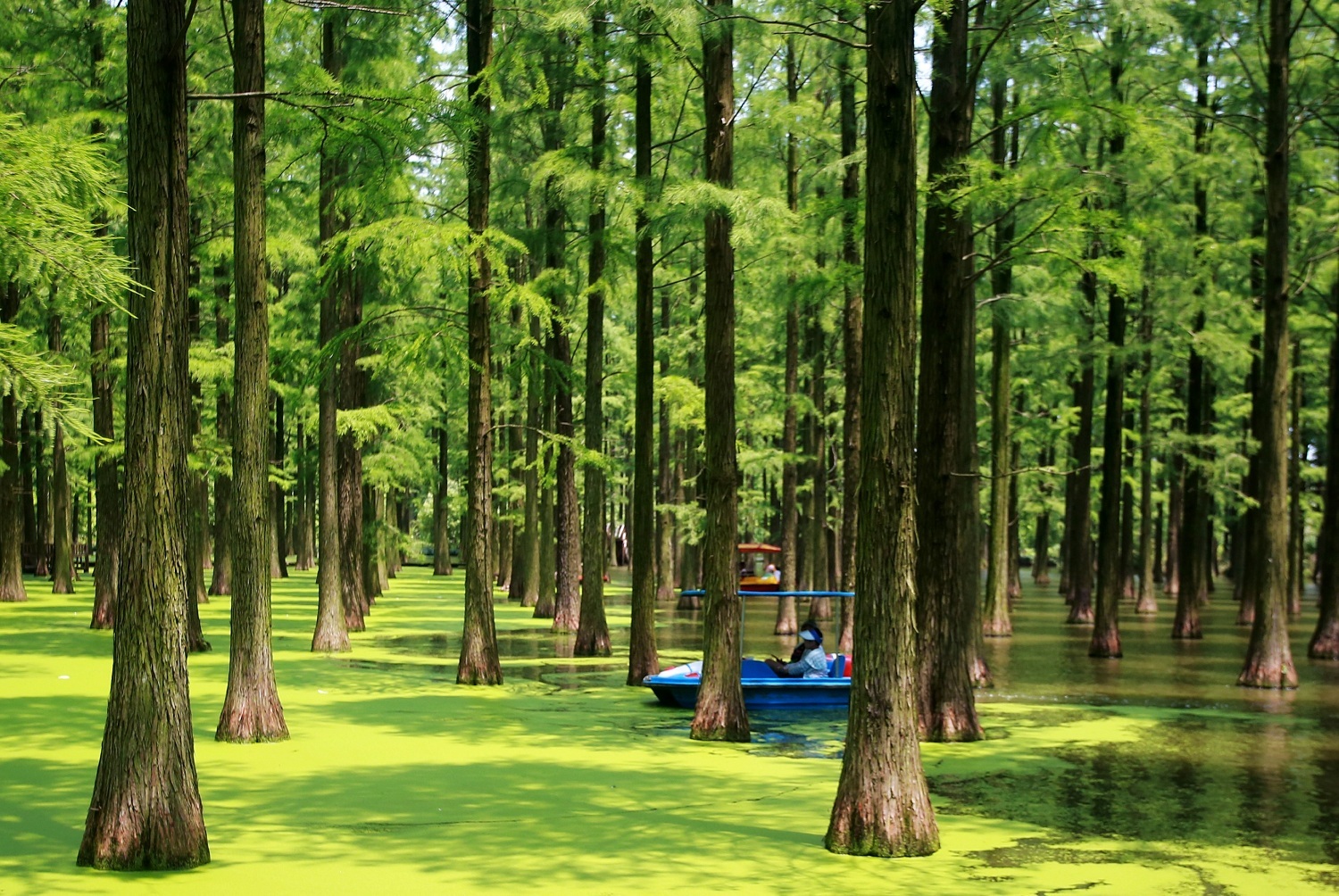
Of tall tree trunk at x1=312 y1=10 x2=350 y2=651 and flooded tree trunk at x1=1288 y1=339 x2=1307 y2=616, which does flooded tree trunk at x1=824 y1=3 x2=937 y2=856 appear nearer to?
tall tree trunk at x1=312 y1=10 x2=350 y2=651

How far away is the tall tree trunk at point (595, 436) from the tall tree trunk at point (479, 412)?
1.92m

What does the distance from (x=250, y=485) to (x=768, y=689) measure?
7.71 meters

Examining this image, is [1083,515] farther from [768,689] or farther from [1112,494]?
[768,689]

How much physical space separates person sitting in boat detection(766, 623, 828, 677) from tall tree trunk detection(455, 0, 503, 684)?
4202mm

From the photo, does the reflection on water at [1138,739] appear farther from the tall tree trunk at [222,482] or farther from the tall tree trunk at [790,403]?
the tall tree trunk at [222,482]

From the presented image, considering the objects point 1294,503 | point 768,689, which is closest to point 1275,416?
point 768,689

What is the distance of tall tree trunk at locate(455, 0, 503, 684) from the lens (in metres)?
19.1

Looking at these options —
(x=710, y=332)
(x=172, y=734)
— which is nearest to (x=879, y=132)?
(x=710, y=332)

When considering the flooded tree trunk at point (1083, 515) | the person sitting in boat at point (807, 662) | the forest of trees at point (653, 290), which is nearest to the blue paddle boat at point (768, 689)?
the person sitting in boat at point (807, 662)

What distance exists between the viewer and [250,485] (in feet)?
45.1

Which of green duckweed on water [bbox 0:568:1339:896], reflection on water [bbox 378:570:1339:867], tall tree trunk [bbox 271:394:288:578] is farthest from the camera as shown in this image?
tall tree trunk [bbox 271:394:288:578]

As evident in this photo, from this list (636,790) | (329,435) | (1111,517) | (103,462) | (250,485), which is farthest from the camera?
(1111,517)

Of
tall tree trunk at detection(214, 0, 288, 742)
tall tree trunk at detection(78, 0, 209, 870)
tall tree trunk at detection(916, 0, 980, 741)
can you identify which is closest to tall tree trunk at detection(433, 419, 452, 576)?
tall tree trunk at detection(916, 0, 980, 741)

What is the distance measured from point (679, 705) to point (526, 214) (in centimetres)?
1662
